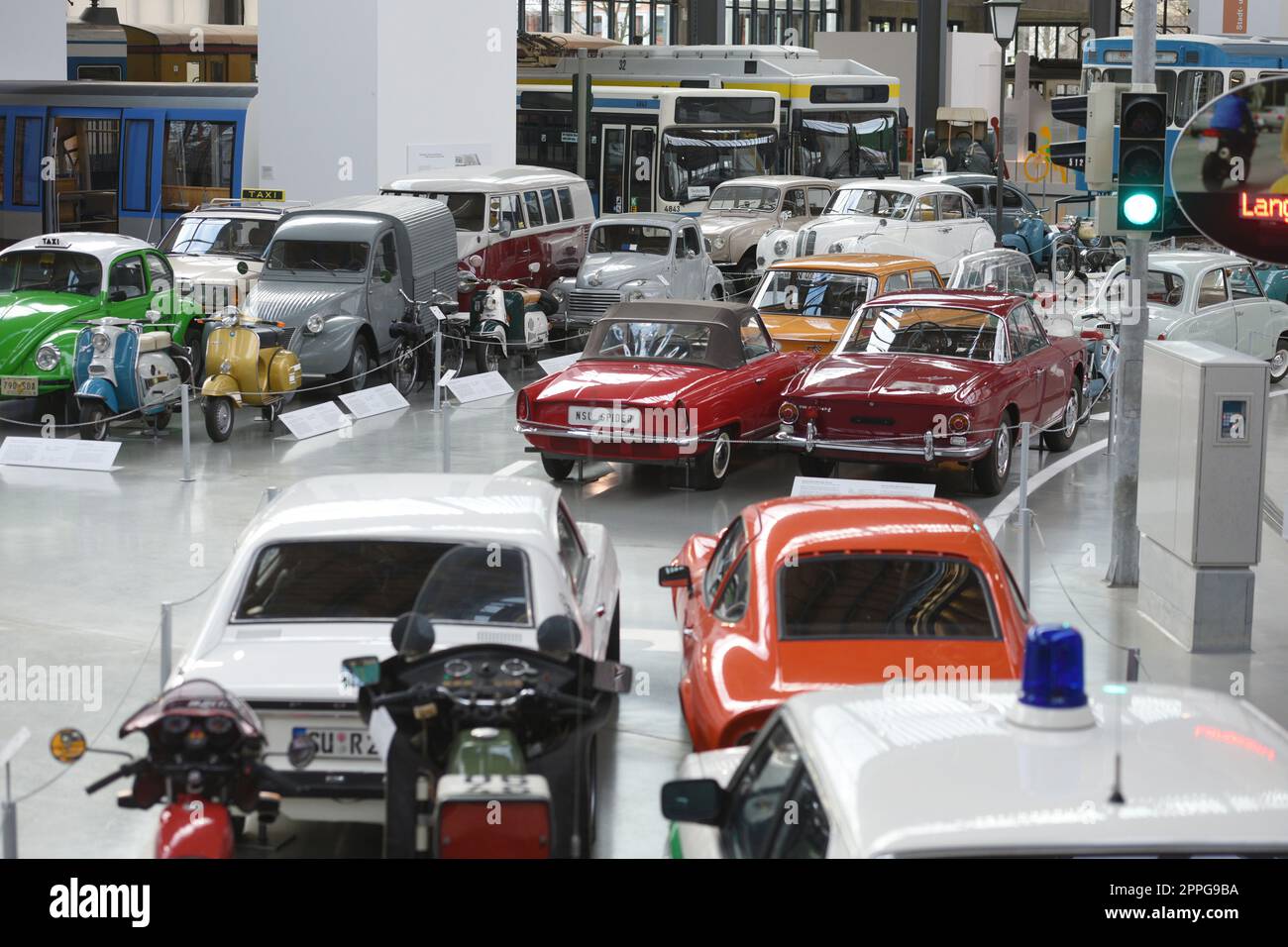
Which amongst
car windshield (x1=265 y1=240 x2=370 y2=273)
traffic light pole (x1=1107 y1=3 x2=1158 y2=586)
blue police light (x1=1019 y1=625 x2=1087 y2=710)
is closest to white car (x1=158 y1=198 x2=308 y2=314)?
car windshield (x1=265 y1=240 x2=370 y2=273)

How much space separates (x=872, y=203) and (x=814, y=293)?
28.0ft

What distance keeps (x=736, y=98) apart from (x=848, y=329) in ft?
52.0

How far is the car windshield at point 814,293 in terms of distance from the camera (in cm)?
1678

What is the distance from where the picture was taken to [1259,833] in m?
3.25

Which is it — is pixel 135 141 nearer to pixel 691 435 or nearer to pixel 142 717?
pixel 691 435

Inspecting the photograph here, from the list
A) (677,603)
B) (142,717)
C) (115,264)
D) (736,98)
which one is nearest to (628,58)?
(736,98)

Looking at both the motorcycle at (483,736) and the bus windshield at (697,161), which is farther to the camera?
the bus windshield at (697,161)

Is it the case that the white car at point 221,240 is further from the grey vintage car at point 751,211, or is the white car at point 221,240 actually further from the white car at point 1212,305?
the white car at point 1212,305

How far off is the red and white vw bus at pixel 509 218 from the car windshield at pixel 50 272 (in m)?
5.20

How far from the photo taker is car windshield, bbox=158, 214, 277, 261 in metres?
20.1

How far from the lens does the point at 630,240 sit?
2202cm

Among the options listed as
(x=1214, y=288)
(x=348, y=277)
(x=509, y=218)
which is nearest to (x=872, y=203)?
(x=509, y=218)

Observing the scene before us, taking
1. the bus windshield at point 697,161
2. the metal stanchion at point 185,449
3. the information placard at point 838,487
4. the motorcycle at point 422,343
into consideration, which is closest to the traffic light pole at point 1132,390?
the information placard at point 838,487

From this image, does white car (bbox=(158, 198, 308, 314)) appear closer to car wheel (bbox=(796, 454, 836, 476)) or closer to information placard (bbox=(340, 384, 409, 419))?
information placard (bbox=(340, 384, 409, 419))
